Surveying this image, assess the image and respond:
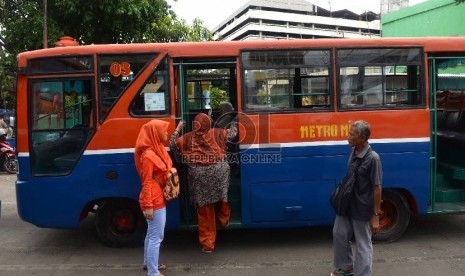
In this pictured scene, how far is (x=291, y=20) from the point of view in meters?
88.8

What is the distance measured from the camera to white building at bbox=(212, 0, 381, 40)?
85750 millimetres

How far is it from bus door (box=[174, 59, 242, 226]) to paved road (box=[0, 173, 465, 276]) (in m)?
0.51

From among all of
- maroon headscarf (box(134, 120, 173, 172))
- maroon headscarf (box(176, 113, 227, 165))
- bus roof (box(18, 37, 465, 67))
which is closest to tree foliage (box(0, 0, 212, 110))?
bus roof (box(18, 37, 465, 67))

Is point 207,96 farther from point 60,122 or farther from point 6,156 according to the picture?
point 6,156

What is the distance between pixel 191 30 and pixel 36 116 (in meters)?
14.6

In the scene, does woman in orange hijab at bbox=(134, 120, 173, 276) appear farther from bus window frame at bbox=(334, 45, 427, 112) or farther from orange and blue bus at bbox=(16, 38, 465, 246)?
bus window frame at bbox=(334, 45, 427, 112)

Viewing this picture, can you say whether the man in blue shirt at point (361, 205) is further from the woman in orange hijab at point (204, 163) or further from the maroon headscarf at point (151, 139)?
the maroon headscarf at point (151, 139)

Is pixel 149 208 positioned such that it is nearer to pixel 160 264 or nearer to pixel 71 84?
pixel 160 264

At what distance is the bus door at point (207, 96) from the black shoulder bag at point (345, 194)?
5.12 ft

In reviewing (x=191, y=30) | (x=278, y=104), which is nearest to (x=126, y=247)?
(x=278, y=104)

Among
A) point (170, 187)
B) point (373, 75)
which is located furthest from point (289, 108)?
point (170, 187)

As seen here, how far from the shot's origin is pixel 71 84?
5398mm

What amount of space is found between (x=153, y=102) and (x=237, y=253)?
205cm

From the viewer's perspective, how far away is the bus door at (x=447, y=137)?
5.73 m
